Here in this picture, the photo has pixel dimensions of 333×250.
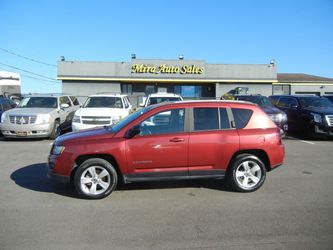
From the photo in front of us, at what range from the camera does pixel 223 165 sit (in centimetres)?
651

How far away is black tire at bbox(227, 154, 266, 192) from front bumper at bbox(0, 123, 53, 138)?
8.65 metres

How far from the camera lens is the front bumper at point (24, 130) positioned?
13.0 m

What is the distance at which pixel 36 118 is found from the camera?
13.2 m

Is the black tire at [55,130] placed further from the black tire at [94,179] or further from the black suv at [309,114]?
the black suv at [309,114]

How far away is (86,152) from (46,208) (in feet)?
3.55

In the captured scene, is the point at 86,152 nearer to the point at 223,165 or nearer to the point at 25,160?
the point at 223,165

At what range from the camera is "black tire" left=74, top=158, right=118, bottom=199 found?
614cm

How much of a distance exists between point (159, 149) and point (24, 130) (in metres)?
8.38

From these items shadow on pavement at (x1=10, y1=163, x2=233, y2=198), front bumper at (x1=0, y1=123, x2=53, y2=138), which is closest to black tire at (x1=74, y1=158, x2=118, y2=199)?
shadow on pavement at (x1=10, y1=163, x2=233, y2=198)

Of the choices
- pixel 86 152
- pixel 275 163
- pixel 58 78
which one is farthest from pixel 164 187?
pixel 58 78

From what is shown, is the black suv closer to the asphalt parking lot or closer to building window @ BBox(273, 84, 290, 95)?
the asphalt parking lot

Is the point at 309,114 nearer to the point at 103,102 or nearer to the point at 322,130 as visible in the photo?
the point at 322,130

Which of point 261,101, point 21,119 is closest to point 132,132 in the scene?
point 21,119

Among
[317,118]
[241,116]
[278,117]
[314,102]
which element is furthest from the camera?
[314,102]
